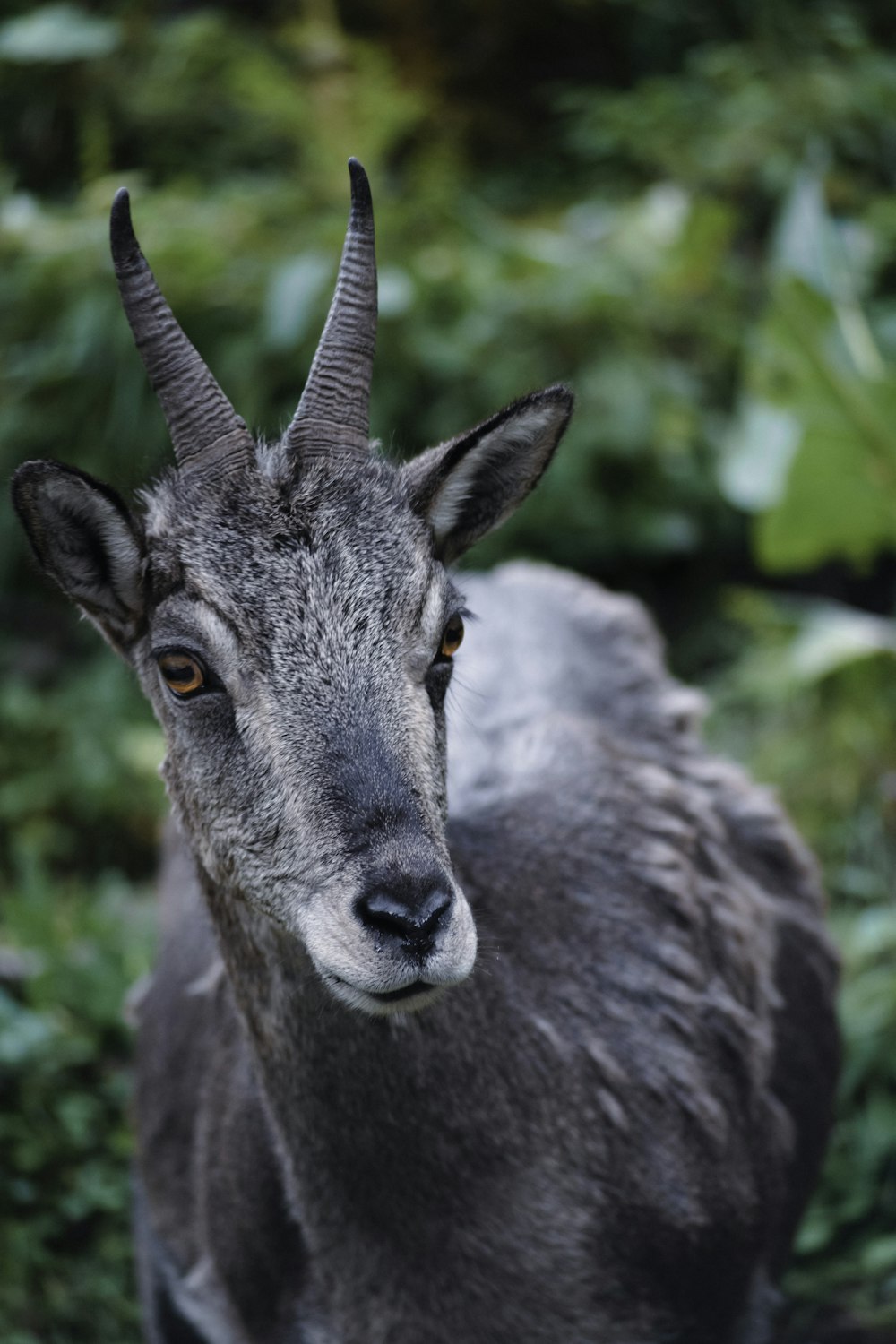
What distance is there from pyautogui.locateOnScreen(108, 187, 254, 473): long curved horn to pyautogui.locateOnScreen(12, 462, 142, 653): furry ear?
256mm

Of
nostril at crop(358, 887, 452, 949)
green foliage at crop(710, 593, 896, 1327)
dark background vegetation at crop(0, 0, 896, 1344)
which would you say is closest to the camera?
nostril at crop(358, 887, 452, 949)

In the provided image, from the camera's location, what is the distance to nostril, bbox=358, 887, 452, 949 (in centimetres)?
296

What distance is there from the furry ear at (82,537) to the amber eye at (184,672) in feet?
0.86

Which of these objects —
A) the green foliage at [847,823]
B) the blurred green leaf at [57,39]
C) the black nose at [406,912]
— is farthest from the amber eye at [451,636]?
the blurred green leaf at [57,39]

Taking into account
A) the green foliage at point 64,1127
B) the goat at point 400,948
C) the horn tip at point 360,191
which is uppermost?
the horn tip at point 360,191

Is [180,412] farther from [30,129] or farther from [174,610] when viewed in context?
[30,129]

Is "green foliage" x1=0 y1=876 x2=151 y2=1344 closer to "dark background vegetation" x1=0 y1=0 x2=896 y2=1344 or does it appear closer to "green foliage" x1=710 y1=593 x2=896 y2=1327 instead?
"dark background vegetation" x1=0 y1=0 x2=896 y2=1344

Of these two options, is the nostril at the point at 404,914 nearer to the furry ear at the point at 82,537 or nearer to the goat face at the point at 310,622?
the goat face at the point at 310,622

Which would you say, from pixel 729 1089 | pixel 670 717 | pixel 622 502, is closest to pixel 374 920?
pixel 729 1089

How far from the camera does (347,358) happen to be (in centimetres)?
365

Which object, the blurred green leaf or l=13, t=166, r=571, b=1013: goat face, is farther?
the blurred green leaf

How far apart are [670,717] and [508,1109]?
196cm

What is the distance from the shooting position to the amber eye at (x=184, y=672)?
11.3 feet

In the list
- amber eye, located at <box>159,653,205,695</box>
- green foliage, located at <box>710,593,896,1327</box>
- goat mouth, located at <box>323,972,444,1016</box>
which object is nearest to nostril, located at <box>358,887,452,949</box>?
goat mouth, located at <box>323,972,444,1016</box>
